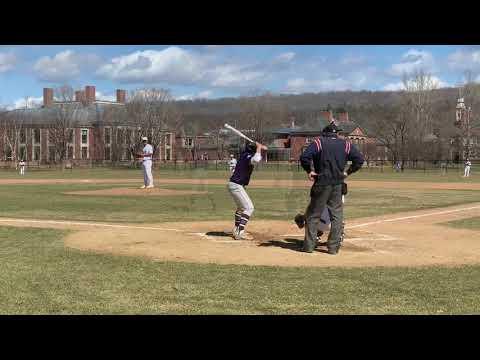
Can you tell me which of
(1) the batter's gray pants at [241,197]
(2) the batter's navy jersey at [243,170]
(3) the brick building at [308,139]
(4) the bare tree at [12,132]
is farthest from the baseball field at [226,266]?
(4) the bare tree at [12,132]

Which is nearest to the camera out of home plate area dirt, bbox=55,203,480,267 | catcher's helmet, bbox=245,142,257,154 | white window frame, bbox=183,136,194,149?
home plate area dirt, bbox=55,203,480,267

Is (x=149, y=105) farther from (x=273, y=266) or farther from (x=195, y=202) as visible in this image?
(x=273, y=266)

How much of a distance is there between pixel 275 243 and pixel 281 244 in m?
0.15

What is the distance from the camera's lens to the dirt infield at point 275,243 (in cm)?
902

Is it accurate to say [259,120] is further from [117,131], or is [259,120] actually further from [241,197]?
[241,197]

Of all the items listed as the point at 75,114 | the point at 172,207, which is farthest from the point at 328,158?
the point at 75,114

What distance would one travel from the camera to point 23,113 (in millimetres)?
95312

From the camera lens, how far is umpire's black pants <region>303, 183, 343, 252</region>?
9641mm

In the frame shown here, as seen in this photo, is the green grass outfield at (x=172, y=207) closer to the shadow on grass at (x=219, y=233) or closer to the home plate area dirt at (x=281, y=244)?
the home plate area dirt at (x=281, y=244)

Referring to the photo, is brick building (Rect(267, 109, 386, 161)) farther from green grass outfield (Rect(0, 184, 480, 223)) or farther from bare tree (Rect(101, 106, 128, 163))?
green grass outfield (Rect(0, 184, 480, 223))

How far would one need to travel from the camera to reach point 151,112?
271ft

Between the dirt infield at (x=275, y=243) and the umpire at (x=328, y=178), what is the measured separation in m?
0.32

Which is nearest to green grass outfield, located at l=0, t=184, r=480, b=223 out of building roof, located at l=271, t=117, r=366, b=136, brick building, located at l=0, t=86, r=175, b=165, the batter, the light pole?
the batter

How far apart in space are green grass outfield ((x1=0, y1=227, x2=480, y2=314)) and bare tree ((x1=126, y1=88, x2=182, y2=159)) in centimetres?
7232
